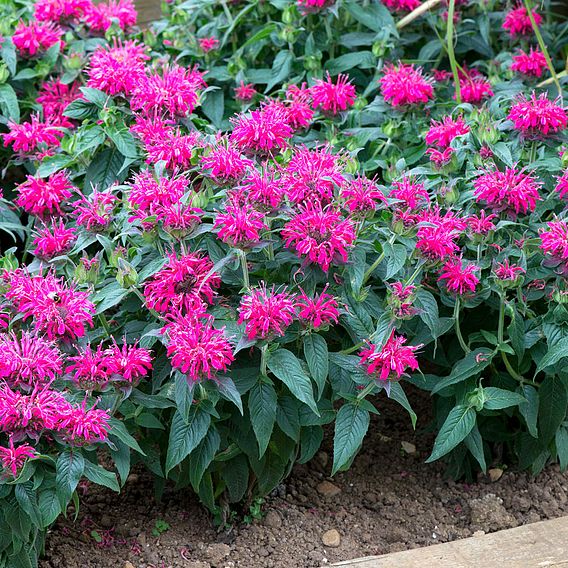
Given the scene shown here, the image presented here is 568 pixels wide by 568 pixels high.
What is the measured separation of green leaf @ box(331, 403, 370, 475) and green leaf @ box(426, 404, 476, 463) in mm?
189

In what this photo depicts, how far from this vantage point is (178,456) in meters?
1.87

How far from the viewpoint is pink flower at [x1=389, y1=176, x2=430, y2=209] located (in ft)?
6.70

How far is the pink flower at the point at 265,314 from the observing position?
1.77 meters

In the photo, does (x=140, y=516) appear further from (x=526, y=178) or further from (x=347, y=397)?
(x=526, y=178)

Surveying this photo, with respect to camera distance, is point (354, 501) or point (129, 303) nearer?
point (129, 303)

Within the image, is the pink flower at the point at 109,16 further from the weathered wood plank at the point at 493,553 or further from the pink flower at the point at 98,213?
the weathered wood plank at the point at 493,553

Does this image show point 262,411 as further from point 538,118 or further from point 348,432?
point 538,118

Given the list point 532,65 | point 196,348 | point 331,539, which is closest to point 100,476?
point 196,348

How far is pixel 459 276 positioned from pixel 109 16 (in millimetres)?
1745

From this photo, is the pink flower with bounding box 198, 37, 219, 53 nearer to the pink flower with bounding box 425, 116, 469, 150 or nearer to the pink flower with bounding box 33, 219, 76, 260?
the pink flower with bounding box 425, 116, 469, 150

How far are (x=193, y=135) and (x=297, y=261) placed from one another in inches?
16.9

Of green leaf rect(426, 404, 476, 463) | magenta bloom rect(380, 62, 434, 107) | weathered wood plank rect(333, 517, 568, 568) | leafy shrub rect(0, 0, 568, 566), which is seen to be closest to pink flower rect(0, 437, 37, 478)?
leafy shrub rect(0, 0, 568, 566)

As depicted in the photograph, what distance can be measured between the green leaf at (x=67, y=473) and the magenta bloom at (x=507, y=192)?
1.01 metres

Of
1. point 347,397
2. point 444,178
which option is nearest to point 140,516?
point 347,397
